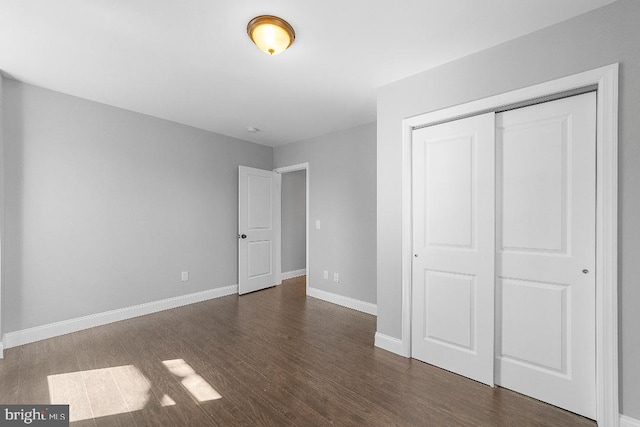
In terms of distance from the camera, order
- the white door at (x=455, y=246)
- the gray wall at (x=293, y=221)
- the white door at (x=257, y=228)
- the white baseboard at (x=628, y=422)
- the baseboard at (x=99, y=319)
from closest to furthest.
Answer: the white baseboard at (x=628, y=422) → the white door at (x=455, y=246) → the baseboard at (x=99, y=319) → the white door at (x=257, y=228) → the gray wall at (x=293, y=221)

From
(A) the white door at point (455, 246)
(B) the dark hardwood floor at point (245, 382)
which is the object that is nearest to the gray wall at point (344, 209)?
(B) the dark hardwood floor at point (245, 382)

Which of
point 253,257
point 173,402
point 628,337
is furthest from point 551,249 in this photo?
point 253,257

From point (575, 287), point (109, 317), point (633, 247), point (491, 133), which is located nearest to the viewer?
point (633, 247)

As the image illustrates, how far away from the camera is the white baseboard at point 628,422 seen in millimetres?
1606

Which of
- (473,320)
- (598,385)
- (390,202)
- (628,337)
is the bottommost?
(598,385)

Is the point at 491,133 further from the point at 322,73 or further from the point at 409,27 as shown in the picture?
the point at 322,73

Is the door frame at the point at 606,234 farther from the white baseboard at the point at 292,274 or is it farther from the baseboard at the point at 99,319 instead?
the white baseboard at the point at 292,274

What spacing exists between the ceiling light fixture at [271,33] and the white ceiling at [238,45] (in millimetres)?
45

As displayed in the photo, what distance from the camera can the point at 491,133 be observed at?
7.22ft

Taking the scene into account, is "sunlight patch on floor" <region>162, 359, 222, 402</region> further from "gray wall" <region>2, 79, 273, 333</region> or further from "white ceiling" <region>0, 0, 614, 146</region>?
"white ceiling" <region>0, 0, 614, 146</region>

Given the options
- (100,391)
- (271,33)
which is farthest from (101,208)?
(271,33)

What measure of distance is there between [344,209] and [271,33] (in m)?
2.65

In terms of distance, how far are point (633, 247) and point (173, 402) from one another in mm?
3022

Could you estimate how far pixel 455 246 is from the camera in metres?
2.39
